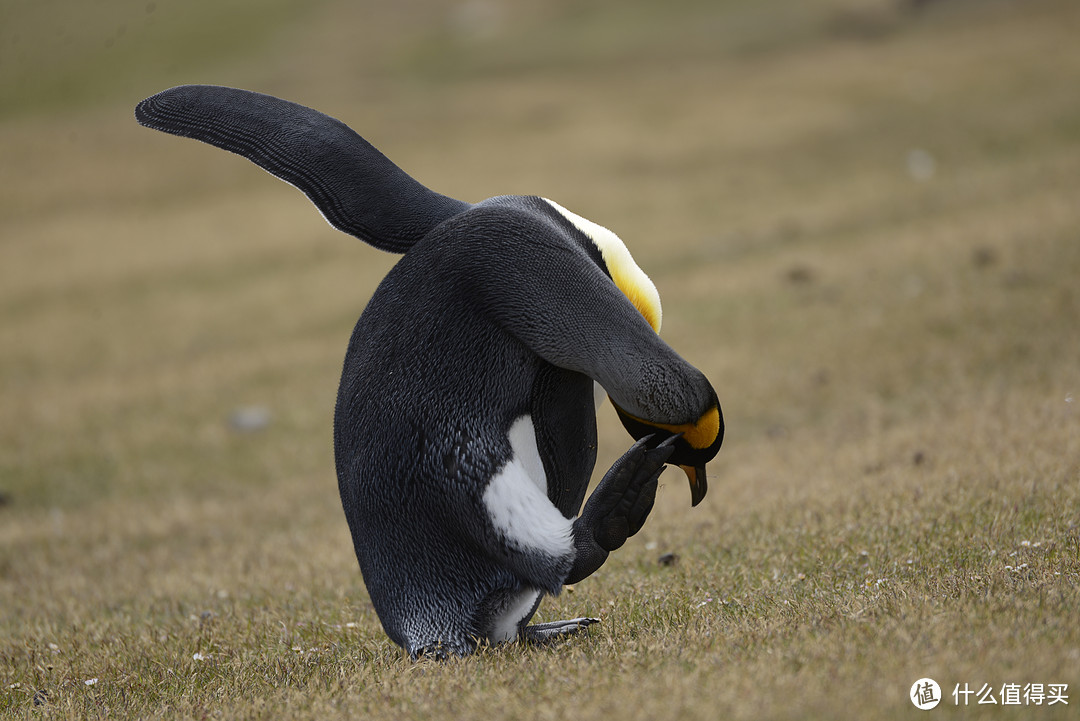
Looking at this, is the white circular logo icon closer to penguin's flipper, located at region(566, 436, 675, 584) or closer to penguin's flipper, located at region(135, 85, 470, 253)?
penguin's flipper, located at region(566, 436, 675, 584)

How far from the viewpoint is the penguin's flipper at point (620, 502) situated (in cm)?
356

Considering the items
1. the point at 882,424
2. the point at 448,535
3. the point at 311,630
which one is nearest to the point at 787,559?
the point at 448,535

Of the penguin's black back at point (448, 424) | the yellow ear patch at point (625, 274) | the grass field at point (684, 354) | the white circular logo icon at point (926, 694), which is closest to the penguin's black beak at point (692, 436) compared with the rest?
the penguin's black back at point (448, 424)

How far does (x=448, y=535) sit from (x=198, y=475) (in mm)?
8174

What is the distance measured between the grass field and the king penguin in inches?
14.2

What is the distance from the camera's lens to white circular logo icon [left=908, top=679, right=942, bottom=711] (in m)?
2.79

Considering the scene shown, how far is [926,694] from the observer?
9.36ft

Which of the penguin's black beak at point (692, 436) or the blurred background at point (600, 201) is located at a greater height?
the penguin's black beak at point (692, 436)

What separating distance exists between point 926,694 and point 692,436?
1205 mm

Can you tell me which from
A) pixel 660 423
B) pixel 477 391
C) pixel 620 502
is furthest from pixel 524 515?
pixel 660 423

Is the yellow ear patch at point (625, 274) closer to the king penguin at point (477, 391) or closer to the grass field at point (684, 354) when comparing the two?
the king penguin at point (477, 391)

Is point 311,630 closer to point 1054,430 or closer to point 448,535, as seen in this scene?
point 448,535

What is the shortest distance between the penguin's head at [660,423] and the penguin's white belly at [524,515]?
0.43 m

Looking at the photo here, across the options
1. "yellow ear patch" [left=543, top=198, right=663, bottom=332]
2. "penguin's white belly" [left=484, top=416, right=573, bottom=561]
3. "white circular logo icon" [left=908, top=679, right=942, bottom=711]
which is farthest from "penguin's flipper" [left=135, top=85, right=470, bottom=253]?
"white circular logo icon" [left=908, top=679, right=942, bottom=711]
